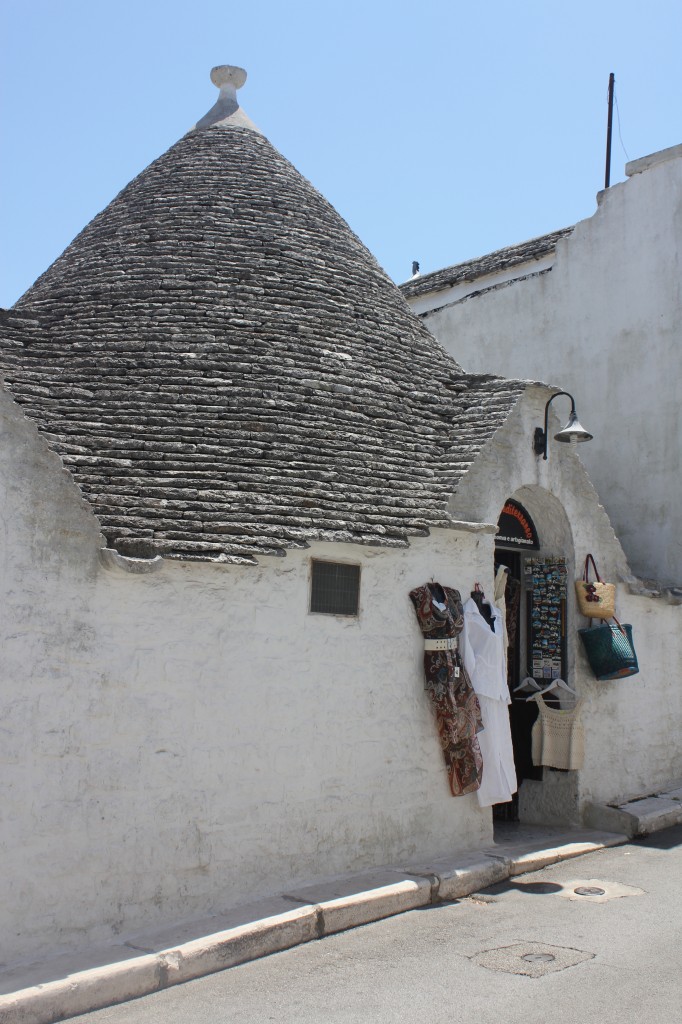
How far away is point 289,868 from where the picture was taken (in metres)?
7.11

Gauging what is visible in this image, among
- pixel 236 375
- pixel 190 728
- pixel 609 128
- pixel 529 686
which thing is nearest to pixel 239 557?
pixel 190 728

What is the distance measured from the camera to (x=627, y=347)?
1317 centimetres

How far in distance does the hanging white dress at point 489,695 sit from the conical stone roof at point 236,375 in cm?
106

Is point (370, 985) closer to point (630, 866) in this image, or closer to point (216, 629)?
point (216, 629)

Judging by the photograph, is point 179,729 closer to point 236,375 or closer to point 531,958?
point 531,958

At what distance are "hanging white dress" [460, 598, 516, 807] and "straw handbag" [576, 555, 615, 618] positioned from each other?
1.84 m

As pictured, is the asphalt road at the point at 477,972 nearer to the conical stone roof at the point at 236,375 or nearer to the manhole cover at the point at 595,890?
the manhole cover at the point at 595,890

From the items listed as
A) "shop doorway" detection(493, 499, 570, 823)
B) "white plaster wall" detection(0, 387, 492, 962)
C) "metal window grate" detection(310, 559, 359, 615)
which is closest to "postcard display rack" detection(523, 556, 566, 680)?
"shop doorway" detection(493, 499, 570, 823)

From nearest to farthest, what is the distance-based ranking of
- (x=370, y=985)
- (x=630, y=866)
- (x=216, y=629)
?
(x=370, y=985), (x=216, y=629), (x=630, y=866)

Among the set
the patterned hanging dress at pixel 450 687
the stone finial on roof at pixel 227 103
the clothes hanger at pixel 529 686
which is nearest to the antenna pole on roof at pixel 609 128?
the stone finial on roof at pixel 227 103

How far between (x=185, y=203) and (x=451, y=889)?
727 centimetres

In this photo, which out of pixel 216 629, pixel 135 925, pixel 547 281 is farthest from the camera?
pixel 547 281

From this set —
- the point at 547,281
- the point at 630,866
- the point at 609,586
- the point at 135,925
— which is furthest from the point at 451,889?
the point at 547,281

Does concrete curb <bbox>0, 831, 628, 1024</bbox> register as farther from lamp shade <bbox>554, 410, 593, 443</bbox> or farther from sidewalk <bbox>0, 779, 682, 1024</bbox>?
lamp shade <bbox>554, 410, 593, 443</bbox>
